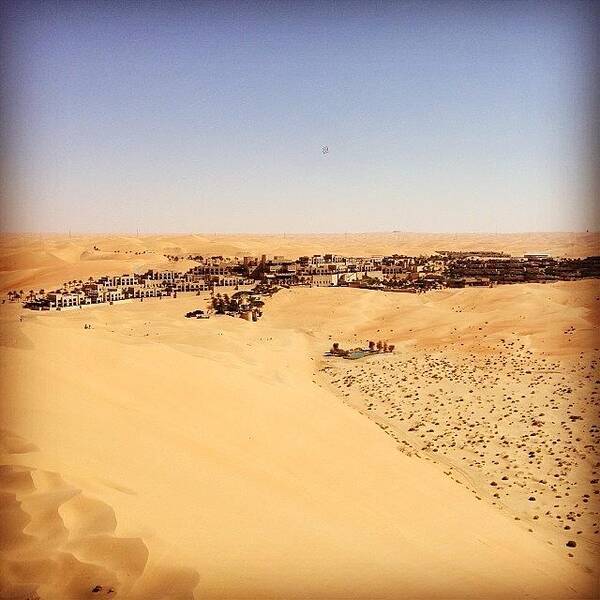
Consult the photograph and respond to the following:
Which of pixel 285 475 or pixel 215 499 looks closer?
pixel 215 499

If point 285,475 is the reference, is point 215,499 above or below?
above

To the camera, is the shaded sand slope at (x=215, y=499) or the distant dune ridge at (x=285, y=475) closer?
the shaded sand slope at (x=215, y=499)

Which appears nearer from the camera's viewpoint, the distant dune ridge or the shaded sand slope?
the shaded sand slope

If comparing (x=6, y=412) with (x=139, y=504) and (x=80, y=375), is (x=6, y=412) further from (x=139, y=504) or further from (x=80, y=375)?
(x=80, y=375)
